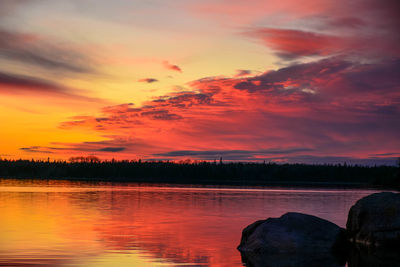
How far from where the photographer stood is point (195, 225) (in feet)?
113

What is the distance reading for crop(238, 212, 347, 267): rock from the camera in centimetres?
2233

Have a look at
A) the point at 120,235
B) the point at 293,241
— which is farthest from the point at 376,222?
the point at 120,235

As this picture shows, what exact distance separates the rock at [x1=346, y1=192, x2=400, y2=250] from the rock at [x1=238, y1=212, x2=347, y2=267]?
0.88 m

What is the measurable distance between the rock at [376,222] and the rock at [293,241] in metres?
0.88

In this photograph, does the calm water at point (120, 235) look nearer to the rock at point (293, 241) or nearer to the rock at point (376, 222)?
the rock at point (293, 241)

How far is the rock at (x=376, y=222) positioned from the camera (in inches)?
963

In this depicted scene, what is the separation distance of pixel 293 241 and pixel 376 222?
4.39 meters

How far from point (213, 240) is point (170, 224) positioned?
752cm

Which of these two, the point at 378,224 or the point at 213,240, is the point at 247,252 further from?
the point at 378,224

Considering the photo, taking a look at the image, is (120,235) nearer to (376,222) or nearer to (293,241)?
(293,241)

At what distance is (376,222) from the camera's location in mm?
25141

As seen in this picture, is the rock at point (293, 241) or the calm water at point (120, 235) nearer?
the calm water at point (120, 235)

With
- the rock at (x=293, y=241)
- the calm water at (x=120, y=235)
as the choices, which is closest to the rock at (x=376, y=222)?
the rock at (x=293, y=241)

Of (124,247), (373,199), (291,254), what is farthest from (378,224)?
(124,247)
